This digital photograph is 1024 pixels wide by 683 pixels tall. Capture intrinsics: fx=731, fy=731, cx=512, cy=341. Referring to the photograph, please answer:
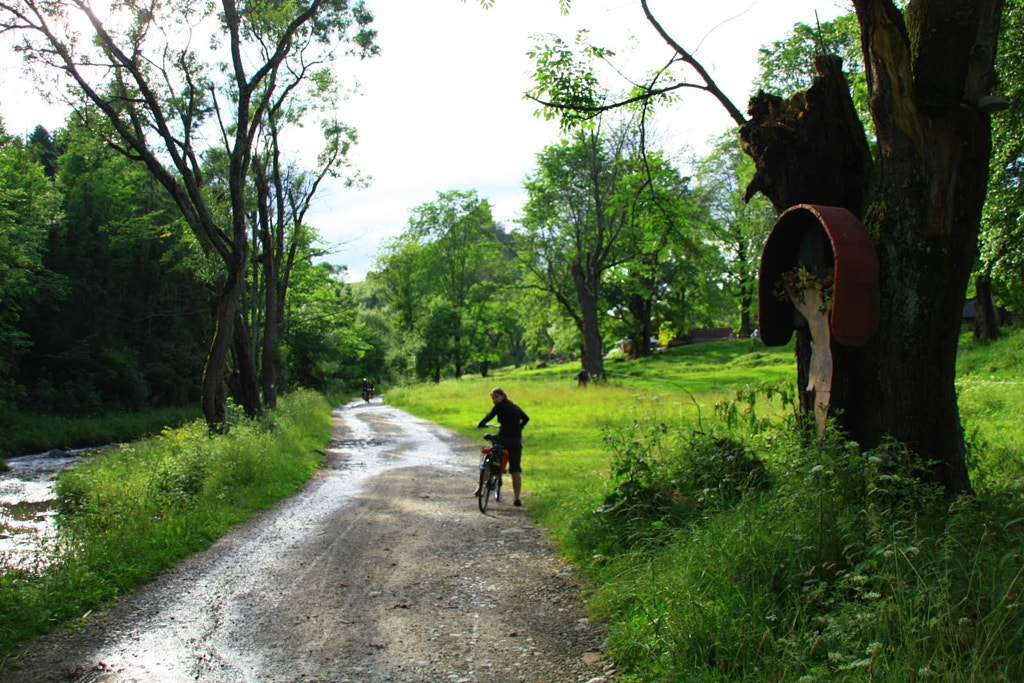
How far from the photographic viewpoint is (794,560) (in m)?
4.60

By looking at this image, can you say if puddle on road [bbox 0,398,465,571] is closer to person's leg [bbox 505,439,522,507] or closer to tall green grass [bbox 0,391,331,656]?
tall green grass [bbox 0,391,331,656]

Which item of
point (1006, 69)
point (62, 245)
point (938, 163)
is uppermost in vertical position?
point (62, 245)

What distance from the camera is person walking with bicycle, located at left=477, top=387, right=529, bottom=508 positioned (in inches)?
445

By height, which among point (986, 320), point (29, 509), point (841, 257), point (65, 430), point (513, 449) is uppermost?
point (841, 257)

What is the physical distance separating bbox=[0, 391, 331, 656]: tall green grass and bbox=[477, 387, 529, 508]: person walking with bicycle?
13.0 feet

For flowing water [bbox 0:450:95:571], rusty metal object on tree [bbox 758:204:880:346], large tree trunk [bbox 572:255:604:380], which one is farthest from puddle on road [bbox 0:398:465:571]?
large tree trunk [bbox 572:255:604:380]

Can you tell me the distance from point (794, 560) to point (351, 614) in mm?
3600

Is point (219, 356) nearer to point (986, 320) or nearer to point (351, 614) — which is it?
point (351, 614)

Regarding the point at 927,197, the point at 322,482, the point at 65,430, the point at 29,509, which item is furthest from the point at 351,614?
the point at 65,430

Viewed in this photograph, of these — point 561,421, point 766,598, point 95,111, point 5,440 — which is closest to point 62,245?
point 5,440

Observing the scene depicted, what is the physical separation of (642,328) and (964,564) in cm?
5406

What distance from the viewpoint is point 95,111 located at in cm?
1722

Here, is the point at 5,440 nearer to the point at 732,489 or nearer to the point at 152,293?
the point at 152,293

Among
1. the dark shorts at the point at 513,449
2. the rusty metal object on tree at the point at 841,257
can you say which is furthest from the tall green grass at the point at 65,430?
the rusty metal object on tree at the point at 841,257
